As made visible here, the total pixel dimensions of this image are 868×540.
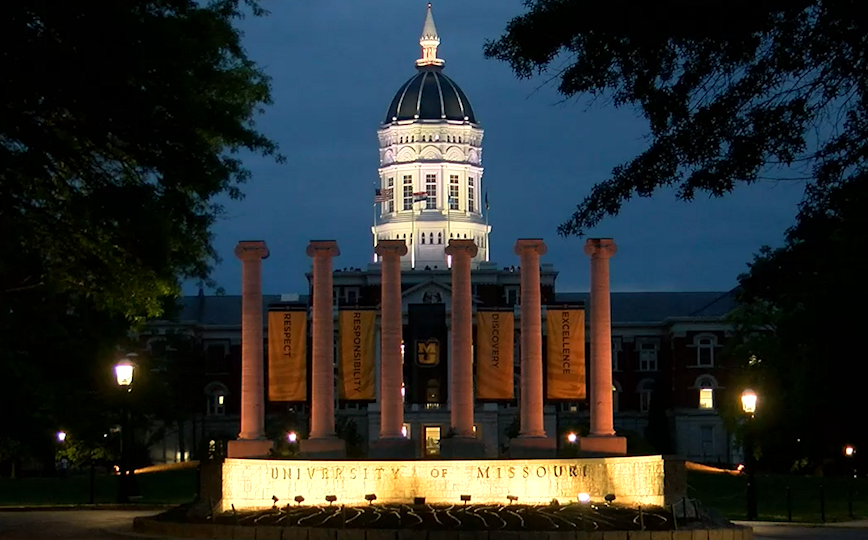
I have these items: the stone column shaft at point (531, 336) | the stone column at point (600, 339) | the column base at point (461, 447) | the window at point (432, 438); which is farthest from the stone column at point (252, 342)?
the window at point (432, 438)

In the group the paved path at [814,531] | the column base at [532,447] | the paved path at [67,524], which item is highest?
the column base at [532,447]

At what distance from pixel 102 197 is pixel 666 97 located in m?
11.8

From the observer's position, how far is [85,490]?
7169 centimetres

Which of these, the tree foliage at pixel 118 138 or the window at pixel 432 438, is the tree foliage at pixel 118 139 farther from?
the window at pixel 432 438

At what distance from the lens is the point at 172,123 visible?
2767 cm

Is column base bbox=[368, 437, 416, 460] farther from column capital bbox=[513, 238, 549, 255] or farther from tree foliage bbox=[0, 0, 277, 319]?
tree foliage bbox=[0, 0, 277, 319]

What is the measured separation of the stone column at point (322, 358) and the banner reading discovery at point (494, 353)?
5722 mm

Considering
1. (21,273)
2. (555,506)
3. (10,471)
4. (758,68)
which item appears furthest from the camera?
(10,471)

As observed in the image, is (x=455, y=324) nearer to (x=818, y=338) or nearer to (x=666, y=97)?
(x=818, y=338)

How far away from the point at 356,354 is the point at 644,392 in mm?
77945

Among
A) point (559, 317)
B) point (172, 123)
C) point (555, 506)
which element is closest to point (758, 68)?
point (172, 123)

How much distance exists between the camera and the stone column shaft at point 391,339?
6038 centimetres

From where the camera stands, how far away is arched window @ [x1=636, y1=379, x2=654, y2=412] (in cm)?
13338

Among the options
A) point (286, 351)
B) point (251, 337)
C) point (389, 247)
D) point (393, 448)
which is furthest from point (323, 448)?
point (389, 247)
